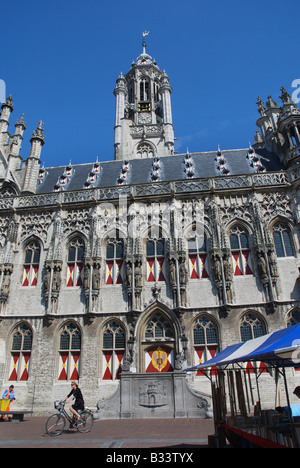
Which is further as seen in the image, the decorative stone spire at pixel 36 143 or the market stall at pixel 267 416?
the decorative stone spire at pixel 36 143

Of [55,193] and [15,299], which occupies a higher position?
[55,193]

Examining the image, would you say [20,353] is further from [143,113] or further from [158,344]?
[143,113]

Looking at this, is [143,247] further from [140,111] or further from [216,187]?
[140,111]

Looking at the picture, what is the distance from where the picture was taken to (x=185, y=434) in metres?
7.95

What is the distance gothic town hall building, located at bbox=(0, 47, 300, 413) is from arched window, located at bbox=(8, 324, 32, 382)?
5 cm

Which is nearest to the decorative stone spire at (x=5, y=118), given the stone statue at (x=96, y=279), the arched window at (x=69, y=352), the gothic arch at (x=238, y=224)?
the stone statue at (x=96, y=279)

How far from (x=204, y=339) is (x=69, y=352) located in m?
6.74

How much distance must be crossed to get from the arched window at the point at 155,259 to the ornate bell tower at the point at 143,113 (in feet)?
57.1

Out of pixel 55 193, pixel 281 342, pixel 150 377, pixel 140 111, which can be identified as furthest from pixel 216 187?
pixel 140 111

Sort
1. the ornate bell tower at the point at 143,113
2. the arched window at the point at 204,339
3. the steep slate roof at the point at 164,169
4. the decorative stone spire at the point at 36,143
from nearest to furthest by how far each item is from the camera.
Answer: the arched window at the point at 204,339 < the steep slate roof at the point at 164,169 < the decorative stone spire at the point at 36,143 < the ornate bell tower at the point at 143,113

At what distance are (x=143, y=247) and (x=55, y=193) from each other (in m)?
6.65

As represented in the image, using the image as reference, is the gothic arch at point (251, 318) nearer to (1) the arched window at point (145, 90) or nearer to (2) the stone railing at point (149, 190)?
(2) the stone railing at point (149, 190)

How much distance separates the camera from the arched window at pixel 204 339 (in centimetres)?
1530

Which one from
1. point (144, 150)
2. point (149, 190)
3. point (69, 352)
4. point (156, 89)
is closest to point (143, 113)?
point (156, 89)
